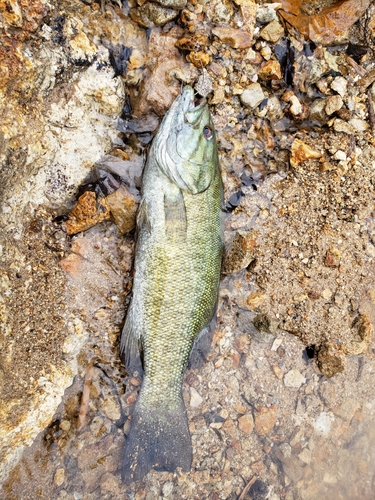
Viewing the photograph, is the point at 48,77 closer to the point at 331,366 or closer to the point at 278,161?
the point at 278,161

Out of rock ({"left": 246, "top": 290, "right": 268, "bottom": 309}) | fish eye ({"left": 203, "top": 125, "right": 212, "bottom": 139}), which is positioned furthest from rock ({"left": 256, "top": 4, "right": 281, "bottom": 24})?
rock ({"left": 246, "top": 290, "right": 268, "bottom": 309})

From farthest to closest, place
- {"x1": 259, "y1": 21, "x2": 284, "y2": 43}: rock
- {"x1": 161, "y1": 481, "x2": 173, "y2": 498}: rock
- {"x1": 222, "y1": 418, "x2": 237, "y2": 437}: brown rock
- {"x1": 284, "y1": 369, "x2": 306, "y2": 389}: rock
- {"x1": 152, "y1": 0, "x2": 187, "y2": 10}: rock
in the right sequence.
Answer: {"x1": 284, "y1": 369, "x2": 306, "y2": 389}: rock, {"x1": 222, "y1": 418, "x2": 237, "y2": 437}: brown rock, {"x1": 259, "y1": 21, "x2": 284, "y2": 43}: rock, {"x1": 161, "y1": 481, "x2": 173, "y2": 498}: rock, {"x1": 152, "y1": 0, "x2": 187, "y2": 10}: rock

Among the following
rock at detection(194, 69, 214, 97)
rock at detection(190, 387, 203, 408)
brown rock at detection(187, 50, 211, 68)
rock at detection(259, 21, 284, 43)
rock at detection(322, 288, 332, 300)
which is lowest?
rock at detection(190, 387, 203, 408)

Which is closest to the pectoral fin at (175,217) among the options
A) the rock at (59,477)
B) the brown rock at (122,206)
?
the brown rock at (122,206)

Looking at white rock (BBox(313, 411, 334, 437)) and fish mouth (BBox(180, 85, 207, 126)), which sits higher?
fish mouth (BBox(180, 85, 207, 126))

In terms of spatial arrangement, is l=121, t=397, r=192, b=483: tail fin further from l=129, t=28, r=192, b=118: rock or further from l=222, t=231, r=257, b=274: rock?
l=129, t=28, r=192, b=118: rock

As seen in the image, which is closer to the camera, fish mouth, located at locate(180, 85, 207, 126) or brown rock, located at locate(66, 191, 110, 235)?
fish mouth, located at locate(180, 85, 207, 126)
